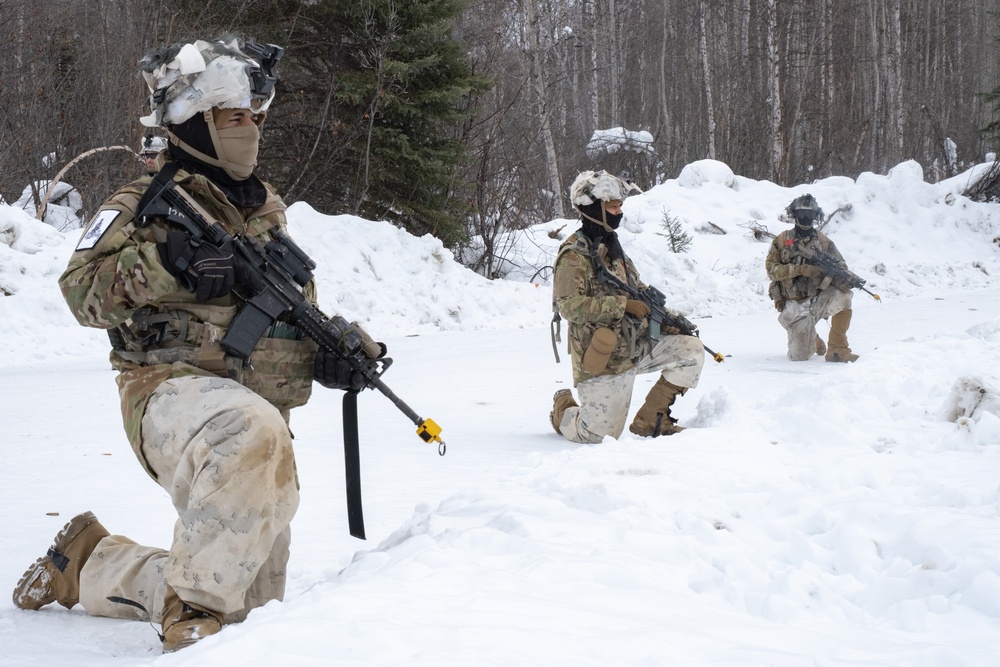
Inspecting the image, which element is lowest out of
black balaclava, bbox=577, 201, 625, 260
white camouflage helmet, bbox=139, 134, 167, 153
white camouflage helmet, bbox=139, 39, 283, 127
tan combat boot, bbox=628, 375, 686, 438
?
tan combat boot, bbox=628, 375, 686, 438

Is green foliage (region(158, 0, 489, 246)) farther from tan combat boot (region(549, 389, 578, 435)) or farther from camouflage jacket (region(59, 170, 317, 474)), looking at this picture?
camouflage jacket (region(59, 170, 317, 474))

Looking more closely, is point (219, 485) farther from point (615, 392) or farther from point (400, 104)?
point (400, 104)

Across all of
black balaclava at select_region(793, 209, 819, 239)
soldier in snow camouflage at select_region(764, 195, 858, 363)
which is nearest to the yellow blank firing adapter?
soldier in snow camouflage at select_region(764, 195, 858, 363)

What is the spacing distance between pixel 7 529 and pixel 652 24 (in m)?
33.1

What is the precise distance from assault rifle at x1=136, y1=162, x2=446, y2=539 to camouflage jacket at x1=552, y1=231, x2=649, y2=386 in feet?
9.35

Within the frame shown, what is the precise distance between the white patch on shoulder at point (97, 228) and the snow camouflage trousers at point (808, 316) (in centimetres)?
779

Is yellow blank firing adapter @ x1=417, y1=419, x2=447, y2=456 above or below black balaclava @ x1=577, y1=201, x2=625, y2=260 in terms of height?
below

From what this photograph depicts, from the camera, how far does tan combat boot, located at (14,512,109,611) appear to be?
3.25 m

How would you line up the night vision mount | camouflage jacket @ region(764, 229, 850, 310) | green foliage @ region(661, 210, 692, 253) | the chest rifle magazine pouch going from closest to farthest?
the night vision mount
the chest rifle magazine pouch
camouflage jacket @ region(764, 229, 850, 310)
green foliage @ region(661, 210, 692, 253)

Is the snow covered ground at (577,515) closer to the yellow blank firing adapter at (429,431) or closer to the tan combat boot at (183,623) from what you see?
the tan combat boot at (183,623)

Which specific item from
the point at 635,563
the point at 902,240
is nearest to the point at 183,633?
the point at 635,563

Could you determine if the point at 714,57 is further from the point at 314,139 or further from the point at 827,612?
the point at 827,612

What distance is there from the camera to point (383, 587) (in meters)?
2.59

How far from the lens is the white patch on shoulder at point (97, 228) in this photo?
297cm
